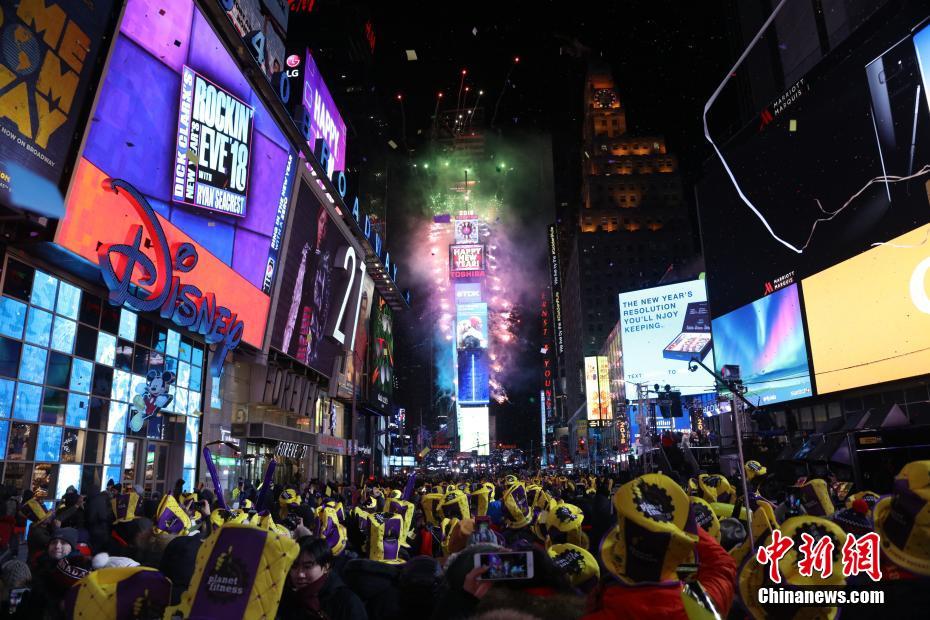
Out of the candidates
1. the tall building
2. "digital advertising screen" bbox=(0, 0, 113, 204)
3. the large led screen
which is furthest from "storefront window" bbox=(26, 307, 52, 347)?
the tall building

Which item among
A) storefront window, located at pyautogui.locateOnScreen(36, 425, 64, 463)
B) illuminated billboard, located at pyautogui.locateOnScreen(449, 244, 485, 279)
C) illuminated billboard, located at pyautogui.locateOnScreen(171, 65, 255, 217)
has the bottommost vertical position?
storefront window, located at pyautogui.locateOnScreen(36, 425, 64, 463)

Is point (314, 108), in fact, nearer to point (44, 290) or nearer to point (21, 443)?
Result: point (44, 290)

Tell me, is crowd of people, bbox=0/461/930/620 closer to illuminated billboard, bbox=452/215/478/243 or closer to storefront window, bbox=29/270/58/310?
storefront window, bbox=29/270/58/310

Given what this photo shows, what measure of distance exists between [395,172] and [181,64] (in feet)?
417

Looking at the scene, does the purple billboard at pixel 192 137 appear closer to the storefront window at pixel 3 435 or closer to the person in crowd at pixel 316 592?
the storefront window at pixel 3 435

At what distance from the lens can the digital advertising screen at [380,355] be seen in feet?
212

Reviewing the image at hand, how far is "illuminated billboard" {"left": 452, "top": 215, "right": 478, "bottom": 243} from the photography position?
152 m

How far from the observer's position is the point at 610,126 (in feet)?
Answer: 495

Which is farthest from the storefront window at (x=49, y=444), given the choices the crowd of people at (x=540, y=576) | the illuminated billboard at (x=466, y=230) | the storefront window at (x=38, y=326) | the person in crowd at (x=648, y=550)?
the illuminated billboard at (x=466, y=230)

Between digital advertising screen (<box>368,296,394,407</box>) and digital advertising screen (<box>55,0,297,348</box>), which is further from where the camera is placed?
digital advertising screen (<box>368,296,394,407</box>)

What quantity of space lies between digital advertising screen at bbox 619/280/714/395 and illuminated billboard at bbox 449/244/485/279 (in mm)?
75110

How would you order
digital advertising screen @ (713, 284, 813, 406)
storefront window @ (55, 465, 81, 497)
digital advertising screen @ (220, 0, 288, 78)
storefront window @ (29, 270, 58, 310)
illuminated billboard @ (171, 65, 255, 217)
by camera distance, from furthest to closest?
digital advertising screen @ (713, 284, 813, 406), digital advertising screen @ (220, 0, 288, 78), illuminated billboard @ (171, 65, 255, 217), storefront window @ (55, 465, 81, 497), storefront window @ (29, 270, 58, 310)

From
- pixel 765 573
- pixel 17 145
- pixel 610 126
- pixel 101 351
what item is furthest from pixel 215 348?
pixel 610 126

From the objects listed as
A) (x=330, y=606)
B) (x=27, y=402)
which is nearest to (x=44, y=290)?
(x=27, y=402)
